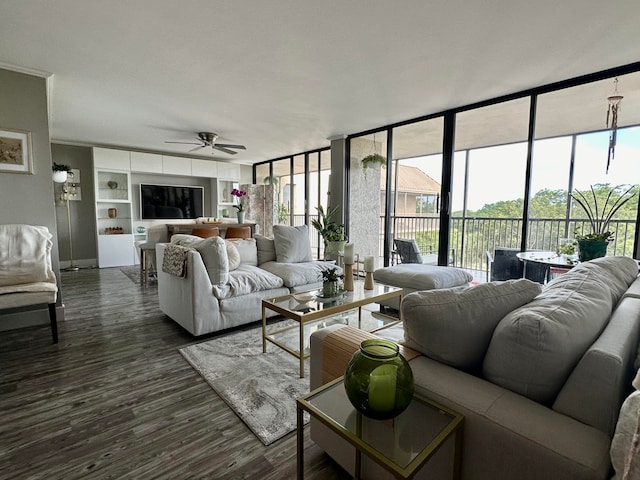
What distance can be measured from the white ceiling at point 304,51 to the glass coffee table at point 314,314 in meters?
2.04

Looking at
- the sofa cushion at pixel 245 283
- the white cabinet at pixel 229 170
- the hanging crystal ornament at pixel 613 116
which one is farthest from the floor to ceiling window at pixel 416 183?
the white cabinet at pixel 229 170

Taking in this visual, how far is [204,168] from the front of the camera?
7352mm

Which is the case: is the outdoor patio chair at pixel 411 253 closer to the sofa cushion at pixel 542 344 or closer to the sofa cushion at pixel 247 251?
the sofa cushion at pixel 247 251

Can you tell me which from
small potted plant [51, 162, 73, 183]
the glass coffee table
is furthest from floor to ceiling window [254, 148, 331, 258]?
small potted plant [51, 162, 73, 183]

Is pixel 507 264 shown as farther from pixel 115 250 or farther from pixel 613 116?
pixel 115 250

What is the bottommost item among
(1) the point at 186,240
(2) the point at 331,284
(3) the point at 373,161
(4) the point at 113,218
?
(2) the point at 331,284

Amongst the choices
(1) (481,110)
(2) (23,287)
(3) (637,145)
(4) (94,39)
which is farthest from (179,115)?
(3) (637,145)

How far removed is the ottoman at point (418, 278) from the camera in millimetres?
3166

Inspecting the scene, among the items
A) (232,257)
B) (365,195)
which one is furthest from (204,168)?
(232,257)

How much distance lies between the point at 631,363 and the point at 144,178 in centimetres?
783

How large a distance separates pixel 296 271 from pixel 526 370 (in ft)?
8.94

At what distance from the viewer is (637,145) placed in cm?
347

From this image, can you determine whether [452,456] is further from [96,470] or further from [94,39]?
[94,39]

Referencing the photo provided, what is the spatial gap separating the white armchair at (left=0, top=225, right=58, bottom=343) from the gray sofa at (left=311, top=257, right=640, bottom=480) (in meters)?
2.73
